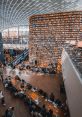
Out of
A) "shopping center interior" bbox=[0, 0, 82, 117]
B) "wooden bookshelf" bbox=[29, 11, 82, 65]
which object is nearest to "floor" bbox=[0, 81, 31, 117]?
"shopping center interior" bbox=[0, 0, 82, 117]

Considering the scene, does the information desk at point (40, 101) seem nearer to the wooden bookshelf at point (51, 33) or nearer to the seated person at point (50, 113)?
the seated person at point (50, 113)

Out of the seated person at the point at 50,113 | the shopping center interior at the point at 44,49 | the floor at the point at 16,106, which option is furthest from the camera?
the shopping center interior at the point at 44,49

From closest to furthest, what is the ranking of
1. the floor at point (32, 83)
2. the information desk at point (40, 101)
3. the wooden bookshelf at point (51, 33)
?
the information desk at point (40, 101)
the floor at point (32, 83)
the wooden bookshelf at point (51, 33)

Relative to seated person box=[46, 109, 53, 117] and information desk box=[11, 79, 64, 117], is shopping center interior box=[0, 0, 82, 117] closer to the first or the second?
information desk box=[11, 79, 64, 117]

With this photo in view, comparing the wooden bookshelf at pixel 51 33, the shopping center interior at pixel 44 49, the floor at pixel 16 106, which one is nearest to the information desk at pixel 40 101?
the shopping center interior at pixel 44 49

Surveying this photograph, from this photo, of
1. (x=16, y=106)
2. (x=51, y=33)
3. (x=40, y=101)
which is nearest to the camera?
(x=16, y=106)

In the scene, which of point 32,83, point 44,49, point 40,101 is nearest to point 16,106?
point 40,101

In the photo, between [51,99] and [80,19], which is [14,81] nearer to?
[51,99]

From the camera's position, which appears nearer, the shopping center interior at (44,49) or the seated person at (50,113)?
the seated person at (50,113)

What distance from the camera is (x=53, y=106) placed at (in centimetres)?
1366

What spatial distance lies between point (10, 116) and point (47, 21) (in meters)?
18.0

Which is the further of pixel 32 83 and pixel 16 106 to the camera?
pixel 32 83

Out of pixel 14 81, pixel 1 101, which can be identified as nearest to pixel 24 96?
pixel 1 101

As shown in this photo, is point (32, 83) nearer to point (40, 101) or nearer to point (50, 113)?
point (40, 101)
